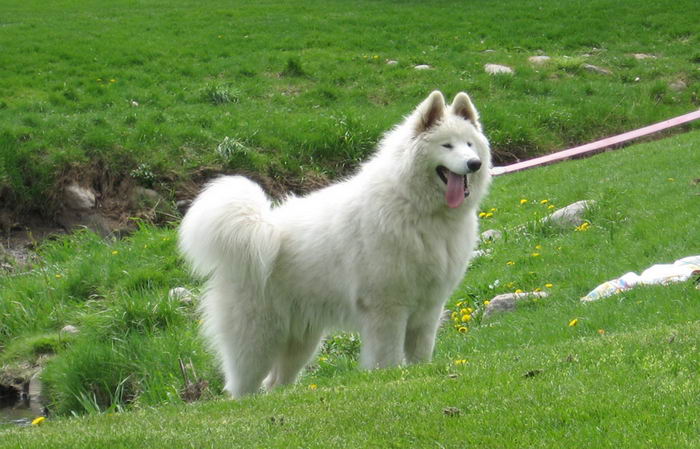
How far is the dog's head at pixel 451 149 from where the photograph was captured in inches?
270

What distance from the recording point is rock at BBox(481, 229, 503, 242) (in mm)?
11633

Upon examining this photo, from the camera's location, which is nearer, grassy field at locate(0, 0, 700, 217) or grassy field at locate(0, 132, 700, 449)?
grassy field at locate(0, 132, 700, 449)

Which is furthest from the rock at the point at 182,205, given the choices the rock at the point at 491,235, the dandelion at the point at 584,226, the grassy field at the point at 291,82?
the dandelion at the point at 584,226

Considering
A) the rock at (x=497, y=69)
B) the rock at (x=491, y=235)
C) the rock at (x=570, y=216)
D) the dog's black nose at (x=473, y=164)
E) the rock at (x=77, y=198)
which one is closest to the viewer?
the dog's black nose at (x=473, y=164)

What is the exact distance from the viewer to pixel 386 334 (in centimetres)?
679

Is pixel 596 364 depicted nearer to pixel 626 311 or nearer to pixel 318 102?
pixel 626 311

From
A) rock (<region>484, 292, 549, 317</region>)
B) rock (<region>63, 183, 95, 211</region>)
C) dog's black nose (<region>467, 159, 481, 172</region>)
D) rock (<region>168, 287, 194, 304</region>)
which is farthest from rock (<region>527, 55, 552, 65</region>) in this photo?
dog's black nose (<region>467, 159, 481, 172</region>)

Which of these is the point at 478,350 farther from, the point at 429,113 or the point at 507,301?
the point at 429,113

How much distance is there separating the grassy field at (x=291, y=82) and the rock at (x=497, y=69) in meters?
0.19

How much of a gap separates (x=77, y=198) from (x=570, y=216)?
325 inches

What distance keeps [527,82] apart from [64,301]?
12.5 meters

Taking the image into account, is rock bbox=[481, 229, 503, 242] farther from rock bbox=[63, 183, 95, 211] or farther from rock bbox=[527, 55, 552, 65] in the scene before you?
rock bbox=[527, 55, 552, 65]

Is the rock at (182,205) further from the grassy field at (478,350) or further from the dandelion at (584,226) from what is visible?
the dandelion at (584,226)

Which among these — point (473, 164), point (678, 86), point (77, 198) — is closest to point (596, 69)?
point (678, 86)
